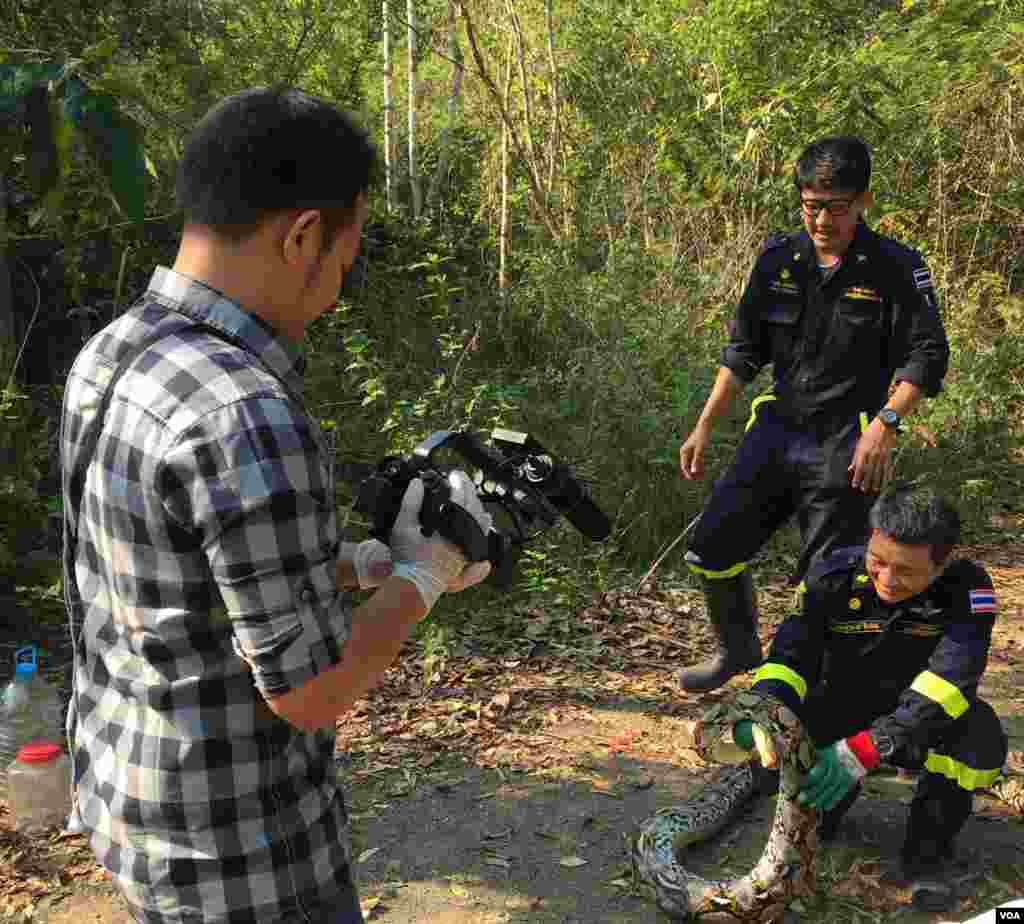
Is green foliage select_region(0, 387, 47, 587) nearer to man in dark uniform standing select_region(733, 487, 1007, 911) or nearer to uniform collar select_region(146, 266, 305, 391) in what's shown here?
man in dark uniform standing select_region(733, 487, 1007, 911)

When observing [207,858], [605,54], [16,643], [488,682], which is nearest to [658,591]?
[488,682]

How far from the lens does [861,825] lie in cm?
357

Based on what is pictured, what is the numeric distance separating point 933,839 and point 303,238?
2688 millimetres

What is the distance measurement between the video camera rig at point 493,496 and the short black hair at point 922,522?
1.25 metres

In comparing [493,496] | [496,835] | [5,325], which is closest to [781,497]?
[496,835]

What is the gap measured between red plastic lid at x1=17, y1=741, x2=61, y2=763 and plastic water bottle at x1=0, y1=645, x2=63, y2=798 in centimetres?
23

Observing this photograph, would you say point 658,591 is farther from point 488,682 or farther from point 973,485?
point 973,485

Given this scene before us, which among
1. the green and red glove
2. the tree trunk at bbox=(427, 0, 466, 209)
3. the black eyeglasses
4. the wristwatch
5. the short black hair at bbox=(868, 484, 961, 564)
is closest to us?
the green and red glove

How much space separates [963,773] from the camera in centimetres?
311

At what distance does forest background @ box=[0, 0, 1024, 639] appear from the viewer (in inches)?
220

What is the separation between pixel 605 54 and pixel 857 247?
6.30 metres

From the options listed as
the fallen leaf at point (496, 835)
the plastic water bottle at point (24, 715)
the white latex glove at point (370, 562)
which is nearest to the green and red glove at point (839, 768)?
the fallen leaf at point (496, 835)

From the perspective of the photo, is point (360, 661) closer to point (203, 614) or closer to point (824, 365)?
point (203, 614)

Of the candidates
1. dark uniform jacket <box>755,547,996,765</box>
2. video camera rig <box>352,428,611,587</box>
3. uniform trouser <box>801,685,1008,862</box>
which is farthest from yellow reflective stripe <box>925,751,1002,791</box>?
video camera rig <box>352,428,611,587</box>
